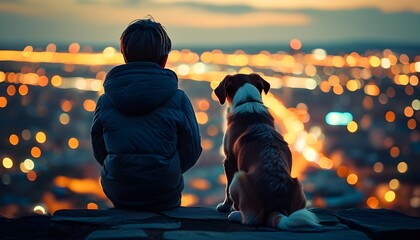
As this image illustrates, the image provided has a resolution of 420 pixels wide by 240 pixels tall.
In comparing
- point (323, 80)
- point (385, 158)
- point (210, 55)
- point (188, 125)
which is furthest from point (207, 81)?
point (188, 125)

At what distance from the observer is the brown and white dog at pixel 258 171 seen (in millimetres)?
5301

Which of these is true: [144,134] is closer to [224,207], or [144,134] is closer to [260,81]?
[224,207]

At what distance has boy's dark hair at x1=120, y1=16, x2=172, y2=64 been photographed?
19.1ft

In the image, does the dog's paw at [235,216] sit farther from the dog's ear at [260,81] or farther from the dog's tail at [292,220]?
the dog's ear at [260,81]

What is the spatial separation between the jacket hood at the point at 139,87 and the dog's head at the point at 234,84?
54 centimetres

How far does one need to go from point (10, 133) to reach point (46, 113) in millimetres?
16219

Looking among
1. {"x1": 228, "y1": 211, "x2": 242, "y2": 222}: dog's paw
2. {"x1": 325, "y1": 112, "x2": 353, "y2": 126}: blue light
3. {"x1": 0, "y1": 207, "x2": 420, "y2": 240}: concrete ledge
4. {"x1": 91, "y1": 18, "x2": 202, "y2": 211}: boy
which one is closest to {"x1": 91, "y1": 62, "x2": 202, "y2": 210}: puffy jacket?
{"x1": 91, "y1": 18, "x2": 202, "y2": 211}: boy

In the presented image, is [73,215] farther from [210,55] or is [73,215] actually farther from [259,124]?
[210,55]

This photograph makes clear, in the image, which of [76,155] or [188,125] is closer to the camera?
[188,125]

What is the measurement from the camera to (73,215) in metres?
5.69

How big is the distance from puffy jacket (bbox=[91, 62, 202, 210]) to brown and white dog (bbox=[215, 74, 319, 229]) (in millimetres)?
314

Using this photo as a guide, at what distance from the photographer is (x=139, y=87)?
18.8 ft

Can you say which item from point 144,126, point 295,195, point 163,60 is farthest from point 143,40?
point 295,195

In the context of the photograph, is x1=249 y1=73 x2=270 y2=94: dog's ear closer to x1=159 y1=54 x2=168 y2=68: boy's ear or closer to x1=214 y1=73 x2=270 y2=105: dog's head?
x1=214 y1=73 x2=270 y2=105: dog's head
